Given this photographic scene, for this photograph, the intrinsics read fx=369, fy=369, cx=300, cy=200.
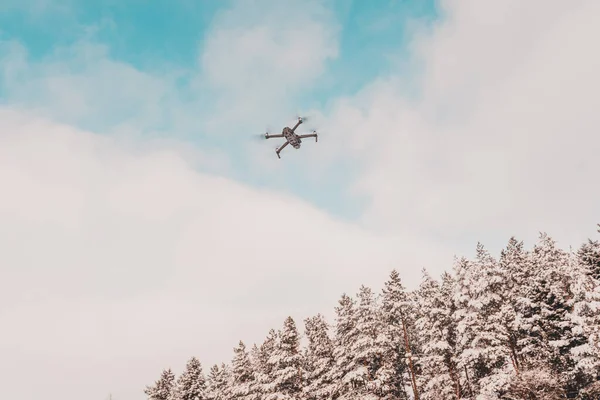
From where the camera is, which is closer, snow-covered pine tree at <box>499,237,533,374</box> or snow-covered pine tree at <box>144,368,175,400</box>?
snow-covered pine tree at <box>499,237,533,374</box>

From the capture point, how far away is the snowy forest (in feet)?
97.9

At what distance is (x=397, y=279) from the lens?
3822 centimetres

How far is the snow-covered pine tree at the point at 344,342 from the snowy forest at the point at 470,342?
0.34 feet

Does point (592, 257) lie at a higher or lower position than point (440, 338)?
higher

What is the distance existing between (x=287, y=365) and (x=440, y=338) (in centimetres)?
1471

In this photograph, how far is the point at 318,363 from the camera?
39688mm

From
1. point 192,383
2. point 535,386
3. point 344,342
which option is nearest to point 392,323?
point 344,342

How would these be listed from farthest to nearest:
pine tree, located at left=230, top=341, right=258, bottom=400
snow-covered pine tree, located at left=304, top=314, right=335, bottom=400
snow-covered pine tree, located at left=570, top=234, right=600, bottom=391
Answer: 1. pine tree, located at left=230, top=341, right=258, bottom=400
2. snow-covered pine tree, located at left=304, top=314, right=335, bottom=400
3. snow-covered pine tree, located at left=570, top=234, right=600, bottom=391

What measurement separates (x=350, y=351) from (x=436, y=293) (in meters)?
10.2

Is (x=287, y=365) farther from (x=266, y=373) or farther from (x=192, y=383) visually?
(x=192, y=383)

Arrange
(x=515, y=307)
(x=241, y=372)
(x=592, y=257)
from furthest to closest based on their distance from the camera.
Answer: (x=592, y=257), (x=241, y=372), (x=515, y=307)

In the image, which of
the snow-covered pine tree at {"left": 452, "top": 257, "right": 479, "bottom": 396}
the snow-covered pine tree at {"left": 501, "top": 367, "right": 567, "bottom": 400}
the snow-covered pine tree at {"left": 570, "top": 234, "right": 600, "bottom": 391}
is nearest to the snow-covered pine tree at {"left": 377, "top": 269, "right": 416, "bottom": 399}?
the snow-covered pine tree at {"left": 452, "top": 257, "right": 479, "bottom": 396}

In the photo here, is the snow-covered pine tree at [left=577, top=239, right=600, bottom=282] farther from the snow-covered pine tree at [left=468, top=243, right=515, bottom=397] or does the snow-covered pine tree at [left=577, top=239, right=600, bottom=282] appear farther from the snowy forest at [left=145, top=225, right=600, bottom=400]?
the snow-covered pine tree at [left=468, top=243, right=515, bottom=397]

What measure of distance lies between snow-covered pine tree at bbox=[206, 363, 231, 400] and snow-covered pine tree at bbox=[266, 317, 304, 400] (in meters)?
13.4
